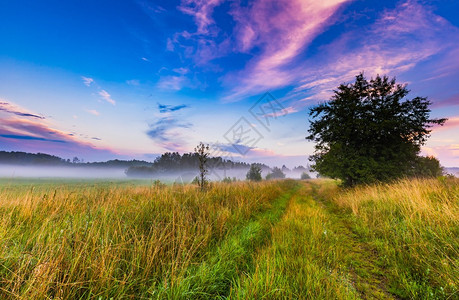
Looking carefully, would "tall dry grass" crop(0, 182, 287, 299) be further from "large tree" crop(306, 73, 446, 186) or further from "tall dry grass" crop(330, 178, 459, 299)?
"large tree" crop(306, 73, 446, 186)

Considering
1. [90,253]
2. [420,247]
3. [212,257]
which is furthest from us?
[420,247]

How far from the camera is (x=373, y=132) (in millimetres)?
13273

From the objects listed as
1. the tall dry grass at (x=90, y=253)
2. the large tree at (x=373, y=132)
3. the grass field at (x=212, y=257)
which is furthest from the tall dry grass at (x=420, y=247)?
the large tree at (x=373, y=132)

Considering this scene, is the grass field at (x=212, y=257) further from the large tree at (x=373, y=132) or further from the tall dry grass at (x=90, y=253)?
the large tree at (x=373, y=132)

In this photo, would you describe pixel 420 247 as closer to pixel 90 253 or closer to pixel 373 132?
pixel 90 253

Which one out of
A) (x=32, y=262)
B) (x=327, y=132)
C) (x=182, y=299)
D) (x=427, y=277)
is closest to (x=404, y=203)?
(x=427, y=277)

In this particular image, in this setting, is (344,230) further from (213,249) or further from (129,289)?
(129,289)

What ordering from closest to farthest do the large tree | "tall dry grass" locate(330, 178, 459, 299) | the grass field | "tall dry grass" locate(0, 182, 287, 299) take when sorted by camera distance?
"tall dry grass" locate(0, 182, 287, 299) → the grass field → "tall dry grass" locate(330, 178, 459, 299) → the large tree

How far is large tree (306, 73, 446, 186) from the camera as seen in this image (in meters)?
12.8

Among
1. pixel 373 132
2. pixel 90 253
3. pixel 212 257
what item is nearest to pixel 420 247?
pixel 212 257

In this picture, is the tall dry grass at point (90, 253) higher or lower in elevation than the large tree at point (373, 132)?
lower

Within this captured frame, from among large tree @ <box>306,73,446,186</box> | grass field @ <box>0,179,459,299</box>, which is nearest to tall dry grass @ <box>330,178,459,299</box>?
grass field @ <box>0,179,459,299</box>

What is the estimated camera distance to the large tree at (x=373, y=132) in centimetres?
1280

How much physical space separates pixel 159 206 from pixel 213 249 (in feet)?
7.54
